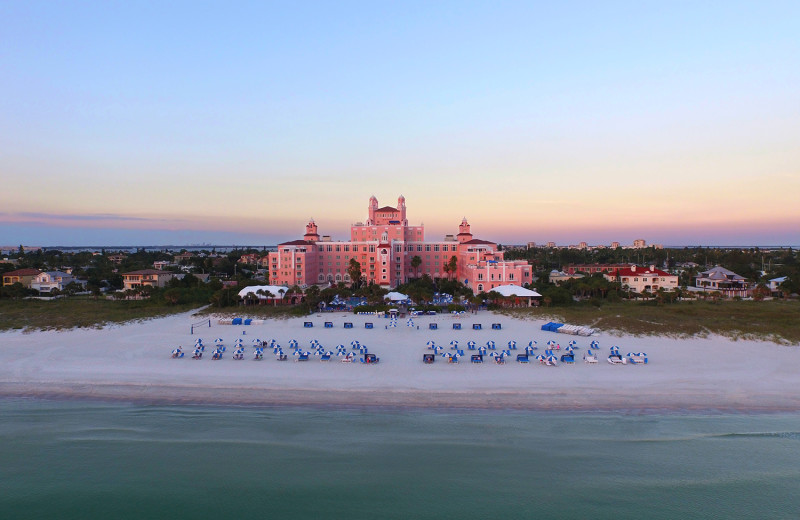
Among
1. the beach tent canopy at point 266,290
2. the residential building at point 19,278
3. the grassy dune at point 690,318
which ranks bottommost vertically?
the grassy dune at point 690,318

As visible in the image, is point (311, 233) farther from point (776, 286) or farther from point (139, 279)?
point (776, 286)

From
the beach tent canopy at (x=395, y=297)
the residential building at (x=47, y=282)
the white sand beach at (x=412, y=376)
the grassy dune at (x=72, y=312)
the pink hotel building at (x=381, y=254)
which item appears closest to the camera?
the white sand beach at (x=412, y=376)

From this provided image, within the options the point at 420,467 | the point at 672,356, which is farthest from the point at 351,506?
the point at 672,356

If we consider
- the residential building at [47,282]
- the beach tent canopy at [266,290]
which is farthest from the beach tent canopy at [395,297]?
the residential building at [47,282]

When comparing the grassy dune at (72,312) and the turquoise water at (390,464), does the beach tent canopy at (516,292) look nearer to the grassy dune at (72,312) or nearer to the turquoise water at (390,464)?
the turquoise water at (390,464)

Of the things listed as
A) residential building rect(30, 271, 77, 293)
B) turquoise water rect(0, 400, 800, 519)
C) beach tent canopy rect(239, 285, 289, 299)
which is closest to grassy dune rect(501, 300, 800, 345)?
turquoise water rect(0, 400, 800, 519)

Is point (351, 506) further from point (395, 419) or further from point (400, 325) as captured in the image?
point (400, 325)

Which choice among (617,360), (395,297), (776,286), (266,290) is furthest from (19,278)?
(776,286)

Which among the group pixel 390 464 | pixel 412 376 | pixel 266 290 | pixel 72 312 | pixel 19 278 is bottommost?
pixel 390 464
